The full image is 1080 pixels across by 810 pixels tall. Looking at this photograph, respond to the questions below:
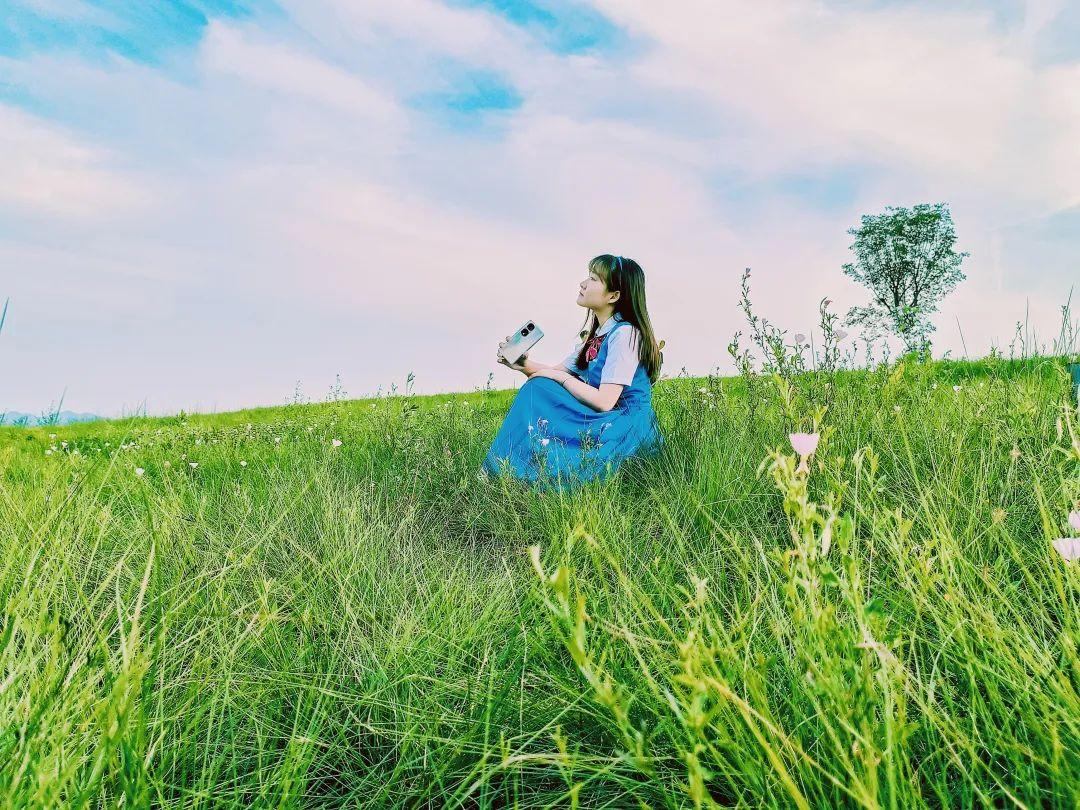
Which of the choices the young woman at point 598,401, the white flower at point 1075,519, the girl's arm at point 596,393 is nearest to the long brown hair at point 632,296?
the young woman at point 598,401

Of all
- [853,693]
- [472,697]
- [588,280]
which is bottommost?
[472,697]

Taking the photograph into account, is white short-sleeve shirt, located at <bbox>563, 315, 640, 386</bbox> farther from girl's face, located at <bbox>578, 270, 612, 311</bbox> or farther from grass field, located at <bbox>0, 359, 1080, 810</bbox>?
grass field, located at <bbox>0, 359, 1080, 810</bbox>

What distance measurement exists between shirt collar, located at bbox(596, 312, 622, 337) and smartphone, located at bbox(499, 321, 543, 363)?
48cm

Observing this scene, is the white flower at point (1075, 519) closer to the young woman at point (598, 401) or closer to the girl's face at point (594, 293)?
the young woman at point (598, 401)

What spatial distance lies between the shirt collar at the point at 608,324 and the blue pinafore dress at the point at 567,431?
43mm

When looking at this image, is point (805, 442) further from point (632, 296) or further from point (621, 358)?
point (632, 296)

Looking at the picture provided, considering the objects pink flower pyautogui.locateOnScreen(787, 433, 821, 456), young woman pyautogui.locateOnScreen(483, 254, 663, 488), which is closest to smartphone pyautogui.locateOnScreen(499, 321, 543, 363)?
young woman pyautogui.locateOnScreen(483, 254, 663, 488)

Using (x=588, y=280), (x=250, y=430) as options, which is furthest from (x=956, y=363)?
(x=250, y=430)

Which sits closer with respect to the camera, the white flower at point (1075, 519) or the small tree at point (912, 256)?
the white flower at point (1075, 519)

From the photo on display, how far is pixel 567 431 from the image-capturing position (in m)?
4.68

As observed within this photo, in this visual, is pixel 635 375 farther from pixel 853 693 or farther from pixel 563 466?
pixel 853 693

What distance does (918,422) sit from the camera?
13.4ft

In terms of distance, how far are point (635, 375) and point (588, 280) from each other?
0.77m

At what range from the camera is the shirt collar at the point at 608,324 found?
5016mm
